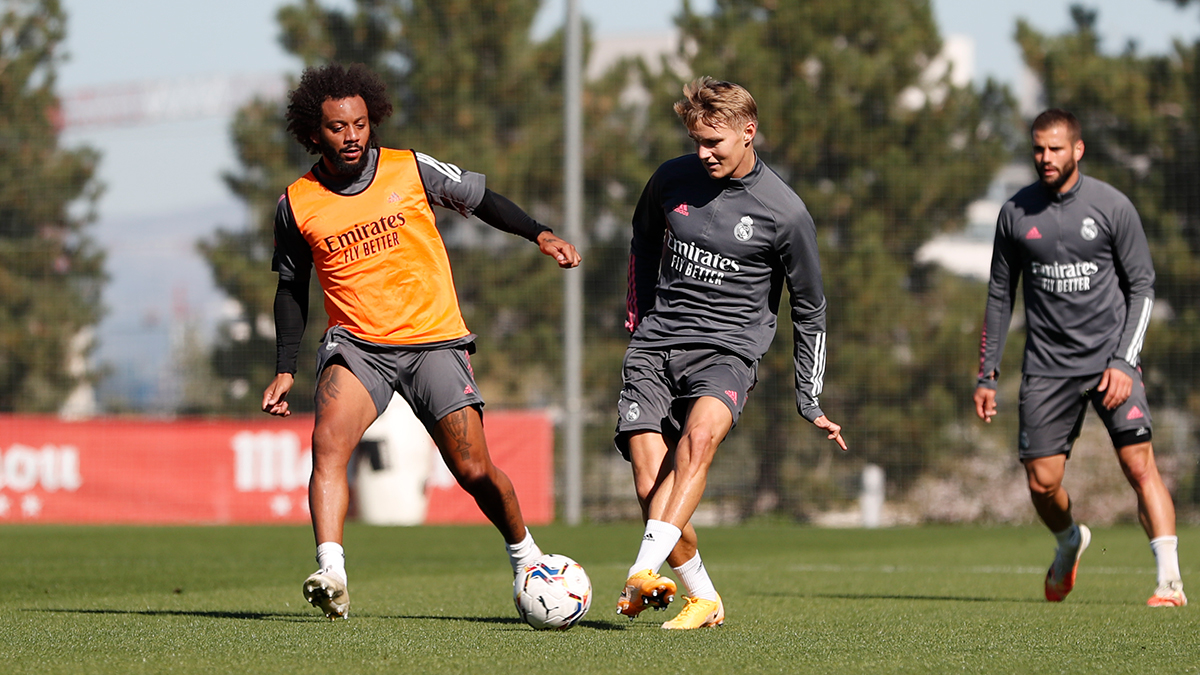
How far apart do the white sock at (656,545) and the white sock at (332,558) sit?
3.72 ft

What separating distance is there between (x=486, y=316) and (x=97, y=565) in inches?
457

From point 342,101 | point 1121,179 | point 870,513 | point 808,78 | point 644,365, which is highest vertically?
point 808,78

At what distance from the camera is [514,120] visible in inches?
851

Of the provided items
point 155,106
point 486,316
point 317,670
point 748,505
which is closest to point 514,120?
point 486,316

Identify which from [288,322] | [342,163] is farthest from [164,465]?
[342,163]

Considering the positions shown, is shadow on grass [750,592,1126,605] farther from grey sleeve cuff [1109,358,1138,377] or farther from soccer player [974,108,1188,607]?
grey sleeve cuff [1109,358,1138,377]

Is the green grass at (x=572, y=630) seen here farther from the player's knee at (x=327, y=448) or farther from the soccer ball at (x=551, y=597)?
the player's knee at (x=327, y=448)

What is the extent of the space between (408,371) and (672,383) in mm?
1069

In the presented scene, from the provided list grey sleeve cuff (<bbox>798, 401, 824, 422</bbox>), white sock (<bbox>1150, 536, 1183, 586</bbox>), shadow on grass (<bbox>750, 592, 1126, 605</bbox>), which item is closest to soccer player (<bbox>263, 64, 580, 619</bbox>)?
grey sleeve cuff (<bbox>798, 401, 824, 422</bbox>)

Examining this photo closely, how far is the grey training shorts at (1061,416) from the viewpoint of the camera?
7.32 m

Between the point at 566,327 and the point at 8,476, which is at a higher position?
the point at 566,327

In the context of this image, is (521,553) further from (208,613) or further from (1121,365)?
(1121,365)

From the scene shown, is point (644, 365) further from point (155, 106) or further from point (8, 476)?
point (155, 106)

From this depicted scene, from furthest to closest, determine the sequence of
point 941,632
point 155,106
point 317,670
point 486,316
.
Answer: point 155,106 → point 486,316 → point 941,632 → point 317,670
